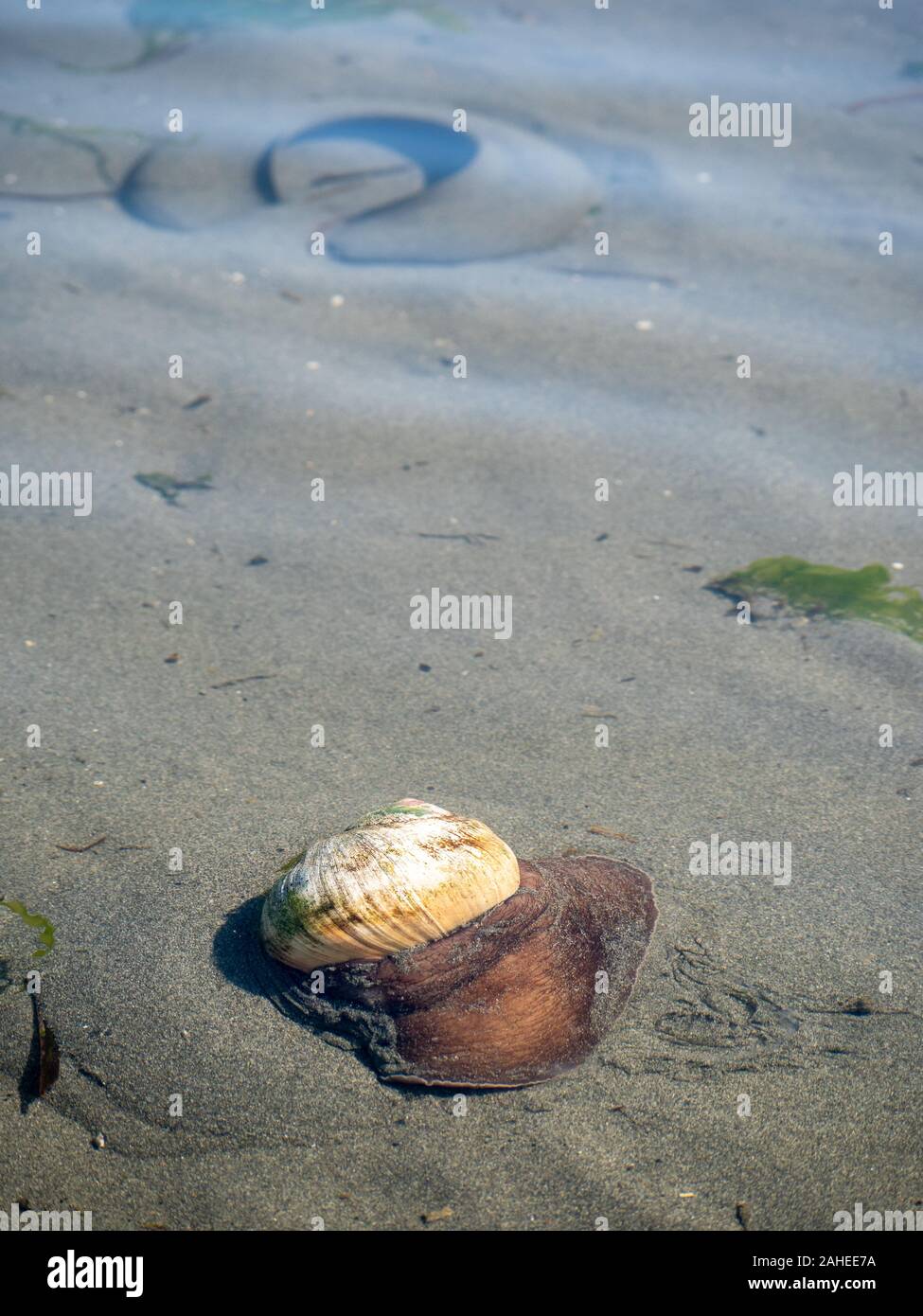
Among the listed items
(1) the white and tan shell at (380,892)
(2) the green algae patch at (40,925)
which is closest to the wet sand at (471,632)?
(2) the green algae patch at (40,925)

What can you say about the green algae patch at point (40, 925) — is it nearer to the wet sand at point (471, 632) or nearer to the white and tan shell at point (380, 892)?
the wet sand at point (471, 632)

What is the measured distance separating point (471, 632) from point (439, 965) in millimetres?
1659

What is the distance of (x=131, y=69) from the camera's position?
7.27 meters

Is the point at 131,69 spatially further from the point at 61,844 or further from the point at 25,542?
the point at 61,844

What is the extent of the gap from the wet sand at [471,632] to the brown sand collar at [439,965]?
0.32 feet

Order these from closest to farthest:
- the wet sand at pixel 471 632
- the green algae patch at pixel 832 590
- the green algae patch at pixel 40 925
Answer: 1. the wet sand at pixel 471 632
2. the green algae patch at pixel 40 925
3. the green algae patch at pixel 832 590

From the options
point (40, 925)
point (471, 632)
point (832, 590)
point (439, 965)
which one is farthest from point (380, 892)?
point (832, 590)

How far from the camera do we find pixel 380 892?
8.36ft

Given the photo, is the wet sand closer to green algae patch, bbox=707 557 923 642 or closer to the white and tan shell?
green algae patch, bbox=707 557 923 642

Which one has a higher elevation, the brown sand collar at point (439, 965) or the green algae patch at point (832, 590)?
the green algae patch at point (832, 590)

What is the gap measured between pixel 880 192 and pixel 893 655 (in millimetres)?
4344

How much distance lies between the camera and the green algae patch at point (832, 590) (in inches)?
157

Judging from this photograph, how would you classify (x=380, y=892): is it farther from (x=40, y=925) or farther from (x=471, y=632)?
(x=471, y=632)
